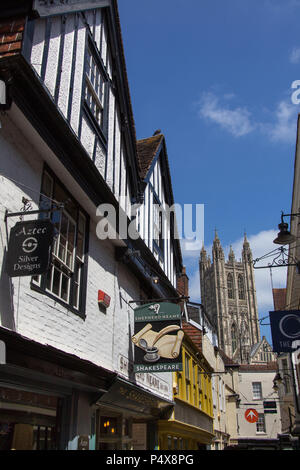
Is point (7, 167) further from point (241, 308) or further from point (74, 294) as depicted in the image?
point (241, 308)

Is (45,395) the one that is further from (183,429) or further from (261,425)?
(261,425)

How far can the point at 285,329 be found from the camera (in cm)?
1126

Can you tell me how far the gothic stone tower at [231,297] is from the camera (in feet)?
400

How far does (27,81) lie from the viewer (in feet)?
19.1

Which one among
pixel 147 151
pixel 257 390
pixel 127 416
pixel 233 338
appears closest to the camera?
pixel 127 416

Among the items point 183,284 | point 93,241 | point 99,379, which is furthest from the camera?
point 183,284

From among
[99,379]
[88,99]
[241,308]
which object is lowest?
[99,379]

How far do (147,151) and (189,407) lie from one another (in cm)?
886

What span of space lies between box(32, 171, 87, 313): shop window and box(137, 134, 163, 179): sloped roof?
487cm

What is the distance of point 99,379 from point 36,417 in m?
1.39

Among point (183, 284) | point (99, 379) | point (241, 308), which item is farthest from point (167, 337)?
point (241, 308)

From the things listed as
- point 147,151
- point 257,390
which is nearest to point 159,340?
point 147,151

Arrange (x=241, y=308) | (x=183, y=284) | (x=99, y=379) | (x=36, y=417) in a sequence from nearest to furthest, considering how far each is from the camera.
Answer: (x=36, y=417) → (x=99, y=379) → (x=183, y=284) → (x=241, y=308)

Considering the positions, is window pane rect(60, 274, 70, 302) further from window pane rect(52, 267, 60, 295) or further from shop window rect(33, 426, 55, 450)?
shop window rect(33, 426, 55, 450)
